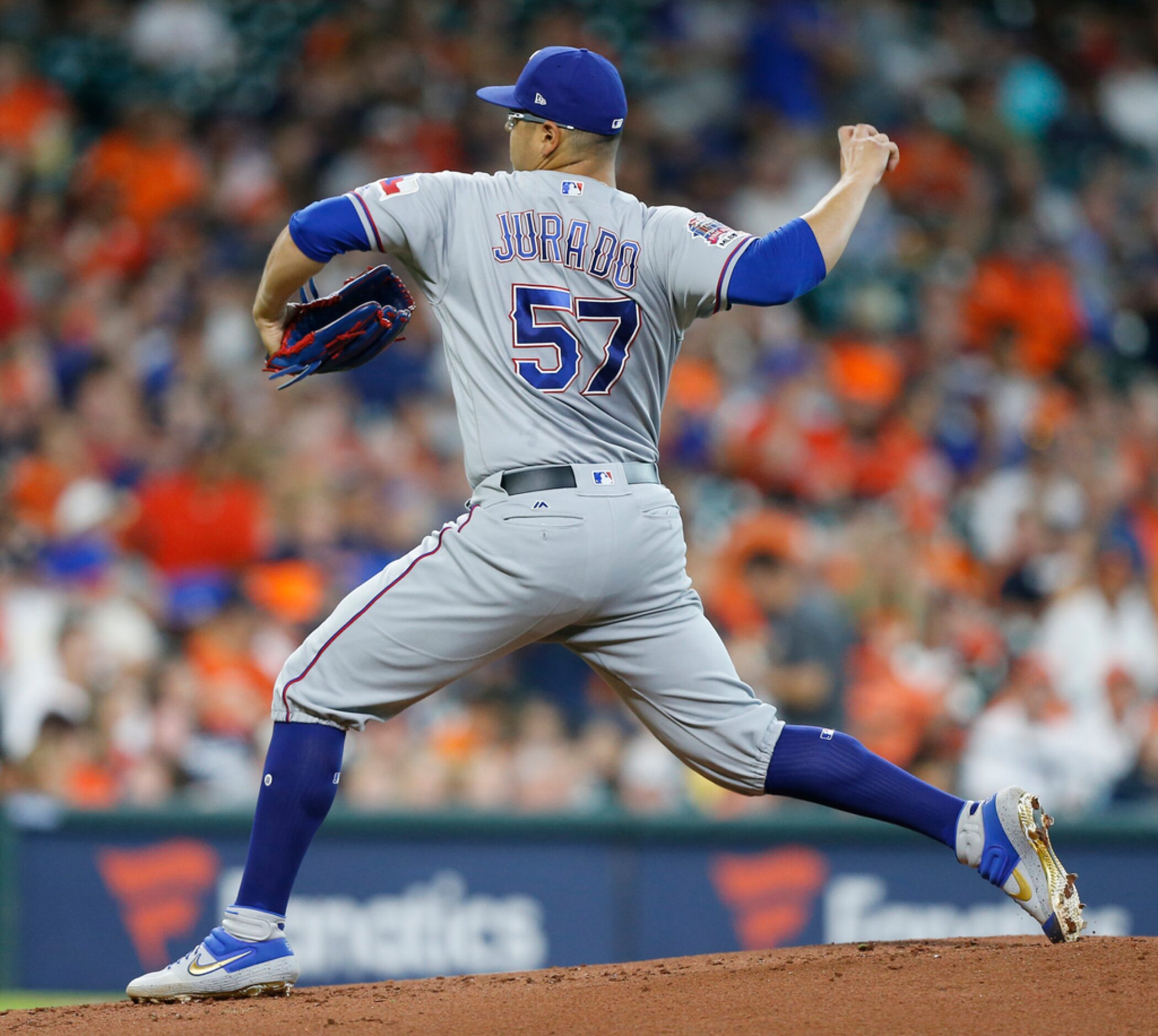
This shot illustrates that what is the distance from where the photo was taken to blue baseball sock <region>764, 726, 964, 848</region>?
3.60 meters

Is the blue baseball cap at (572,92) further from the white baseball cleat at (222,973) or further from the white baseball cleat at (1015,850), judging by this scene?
the white baseball cleat at (222,973)

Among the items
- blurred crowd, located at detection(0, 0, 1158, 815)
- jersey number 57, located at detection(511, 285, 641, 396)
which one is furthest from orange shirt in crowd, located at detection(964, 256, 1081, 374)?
jersey number 57, located at detection(511, 285, 641, 396)

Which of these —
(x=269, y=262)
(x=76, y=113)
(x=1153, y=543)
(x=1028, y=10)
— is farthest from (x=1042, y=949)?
(x=1028, y=10)

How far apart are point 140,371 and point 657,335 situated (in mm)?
6561

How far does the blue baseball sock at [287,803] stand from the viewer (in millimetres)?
3529

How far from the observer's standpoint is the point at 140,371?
9.51 m

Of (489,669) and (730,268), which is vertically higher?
(730,268)

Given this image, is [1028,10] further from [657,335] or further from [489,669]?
[657,335]

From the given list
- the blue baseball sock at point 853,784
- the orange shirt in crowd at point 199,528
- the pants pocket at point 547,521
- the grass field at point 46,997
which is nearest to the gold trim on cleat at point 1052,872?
the blue baseball sock at point 853,784

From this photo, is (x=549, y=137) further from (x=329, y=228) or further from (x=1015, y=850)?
(x=1015, y=850)

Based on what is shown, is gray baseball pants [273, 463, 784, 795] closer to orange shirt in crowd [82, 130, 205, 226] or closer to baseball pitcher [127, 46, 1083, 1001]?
baseball pitcher [127, 46, 1083, 1001]

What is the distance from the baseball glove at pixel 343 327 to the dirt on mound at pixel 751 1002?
1343mm

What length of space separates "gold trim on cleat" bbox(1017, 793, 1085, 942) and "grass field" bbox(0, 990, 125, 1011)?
14.2 ft

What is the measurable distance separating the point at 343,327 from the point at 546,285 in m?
0.49
